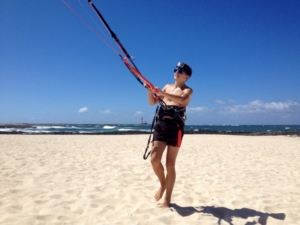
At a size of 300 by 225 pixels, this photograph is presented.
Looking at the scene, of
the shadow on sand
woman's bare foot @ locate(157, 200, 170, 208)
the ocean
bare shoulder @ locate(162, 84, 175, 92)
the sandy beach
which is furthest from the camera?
the ocean

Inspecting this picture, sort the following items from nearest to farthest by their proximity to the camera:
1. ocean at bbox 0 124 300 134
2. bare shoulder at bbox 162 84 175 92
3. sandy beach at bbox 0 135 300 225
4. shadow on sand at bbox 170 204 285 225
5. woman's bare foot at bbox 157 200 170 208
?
sandy beach at bbox 0 135 300 225 < shadow on sand at bbox 170 204 285 225 < woman's bare foot at bbox 157 200 170 208 < bare shoulder at bbox 162 84 175 92 < ocean at bbox 0 124 300 134

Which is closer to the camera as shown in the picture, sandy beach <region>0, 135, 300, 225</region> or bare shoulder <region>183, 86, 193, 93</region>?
sandy beach <region>0, 135, 300, 225</region>

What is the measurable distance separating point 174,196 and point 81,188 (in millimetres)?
1698

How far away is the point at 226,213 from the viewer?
132 inches

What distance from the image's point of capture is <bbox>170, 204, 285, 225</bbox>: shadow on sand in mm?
3184

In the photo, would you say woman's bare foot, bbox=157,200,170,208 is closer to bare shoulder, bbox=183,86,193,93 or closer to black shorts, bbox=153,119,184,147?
black shorts, bbox=153,119,184,147

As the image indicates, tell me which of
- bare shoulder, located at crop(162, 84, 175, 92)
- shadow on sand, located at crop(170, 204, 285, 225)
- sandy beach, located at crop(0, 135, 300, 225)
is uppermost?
bare shoulder, located at crop(162, 84, 175, 92)

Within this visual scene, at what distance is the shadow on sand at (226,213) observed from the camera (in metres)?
3.18

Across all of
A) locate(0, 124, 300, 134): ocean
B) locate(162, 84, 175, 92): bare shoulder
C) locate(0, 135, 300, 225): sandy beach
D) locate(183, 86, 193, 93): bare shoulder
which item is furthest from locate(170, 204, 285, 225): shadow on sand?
locate(0, 124, 300, 134): ocean

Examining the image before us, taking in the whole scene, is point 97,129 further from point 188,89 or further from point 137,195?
point 188,89

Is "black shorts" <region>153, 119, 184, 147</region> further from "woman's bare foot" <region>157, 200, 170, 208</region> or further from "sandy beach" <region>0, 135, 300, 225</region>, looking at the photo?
"sandy beach" <region>0, 135, 300, 225</region>

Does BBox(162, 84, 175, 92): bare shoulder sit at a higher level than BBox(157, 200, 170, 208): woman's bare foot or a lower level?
higher

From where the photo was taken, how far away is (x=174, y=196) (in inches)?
158

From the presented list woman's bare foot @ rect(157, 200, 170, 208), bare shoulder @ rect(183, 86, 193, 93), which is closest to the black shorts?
bare shoulder @ rect(183, 86, 193, 93)
